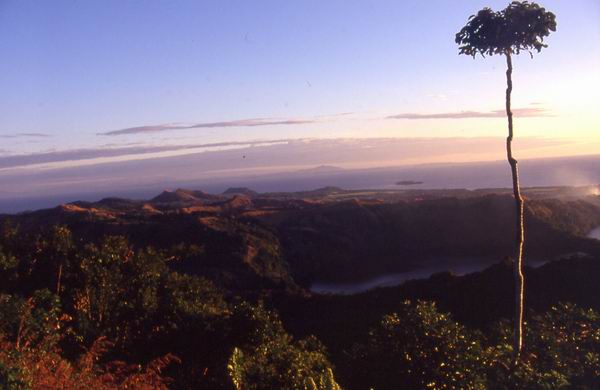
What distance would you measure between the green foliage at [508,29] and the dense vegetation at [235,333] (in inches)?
154

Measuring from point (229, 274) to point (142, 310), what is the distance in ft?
42.5

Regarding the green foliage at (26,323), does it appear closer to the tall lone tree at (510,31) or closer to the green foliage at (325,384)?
the green foliage at (325,384)

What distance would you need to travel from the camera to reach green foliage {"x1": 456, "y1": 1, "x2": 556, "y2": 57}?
793 centimetres

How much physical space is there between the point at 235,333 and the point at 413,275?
17680mm

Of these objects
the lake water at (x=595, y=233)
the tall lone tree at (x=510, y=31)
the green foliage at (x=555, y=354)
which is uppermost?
the tall lone tree at (x=510, y=31)

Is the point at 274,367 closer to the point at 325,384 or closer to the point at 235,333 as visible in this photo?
the point at 325,384

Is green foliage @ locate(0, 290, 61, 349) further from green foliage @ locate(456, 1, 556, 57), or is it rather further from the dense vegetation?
green foliage @ locate(456, 1, 556, 57)

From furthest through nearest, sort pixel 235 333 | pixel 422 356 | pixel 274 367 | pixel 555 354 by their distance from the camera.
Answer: pixel 235 333 → pixel 555 354 → pixel 422 356 → pixel 274 367

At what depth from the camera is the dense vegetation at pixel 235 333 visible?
6207 millimetres

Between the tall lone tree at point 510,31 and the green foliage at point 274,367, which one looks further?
the tall lone tree at point 510,31

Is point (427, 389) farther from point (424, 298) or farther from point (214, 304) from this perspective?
point (424, 298)

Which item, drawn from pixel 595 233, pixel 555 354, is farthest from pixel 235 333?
pixel 595 233

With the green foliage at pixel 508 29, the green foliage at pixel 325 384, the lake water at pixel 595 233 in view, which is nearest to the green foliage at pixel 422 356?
the green foliage at pixel 325 384

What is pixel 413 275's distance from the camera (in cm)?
2511
